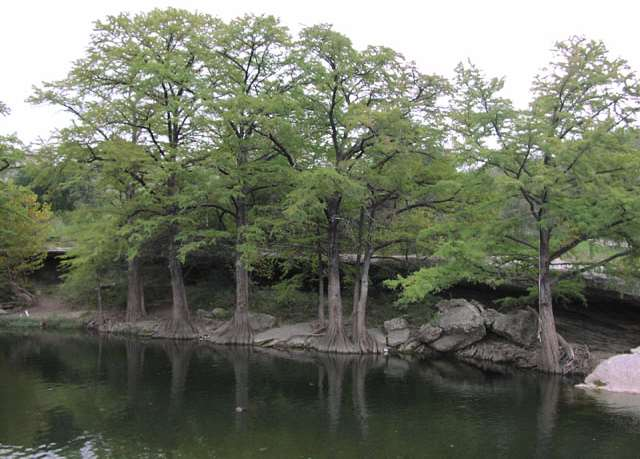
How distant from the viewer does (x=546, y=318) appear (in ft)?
72.3

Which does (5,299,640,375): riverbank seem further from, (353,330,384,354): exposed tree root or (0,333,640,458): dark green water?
(0,333,640,458): dark green water

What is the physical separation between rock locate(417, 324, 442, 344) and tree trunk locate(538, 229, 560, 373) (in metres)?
5.54

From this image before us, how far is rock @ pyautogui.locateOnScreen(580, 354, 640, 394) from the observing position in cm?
Result: 1912

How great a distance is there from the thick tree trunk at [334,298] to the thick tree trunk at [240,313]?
4.40m

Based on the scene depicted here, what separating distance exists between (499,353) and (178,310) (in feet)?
56.0

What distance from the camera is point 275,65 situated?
28.5 metres

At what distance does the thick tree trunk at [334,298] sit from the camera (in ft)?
89.6

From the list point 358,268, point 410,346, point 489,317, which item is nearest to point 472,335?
point 489,317

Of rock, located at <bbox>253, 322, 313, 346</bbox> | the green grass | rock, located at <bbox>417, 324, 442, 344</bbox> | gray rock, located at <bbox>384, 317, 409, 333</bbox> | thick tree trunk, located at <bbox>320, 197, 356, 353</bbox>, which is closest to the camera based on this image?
rock, located at <bbox>417, 324, 442, 344</bbox>

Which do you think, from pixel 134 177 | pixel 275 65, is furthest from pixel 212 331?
pixel 275 65

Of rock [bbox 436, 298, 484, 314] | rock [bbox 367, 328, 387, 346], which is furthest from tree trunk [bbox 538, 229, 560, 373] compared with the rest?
rock [bbox 367, 328, 387, 346]

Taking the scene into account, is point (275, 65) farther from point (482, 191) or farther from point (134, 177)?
point (482, 191)

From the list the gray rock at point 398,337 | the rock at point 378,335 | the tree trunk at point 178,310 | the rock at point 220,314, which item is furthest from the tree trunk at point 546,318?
the rock at point 220,314

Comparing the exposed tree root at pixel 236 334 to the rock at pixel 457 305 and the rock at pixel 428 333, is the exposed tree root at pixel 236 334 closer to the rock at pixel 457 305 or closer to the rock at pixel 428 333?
the rock at pixel 428 333
